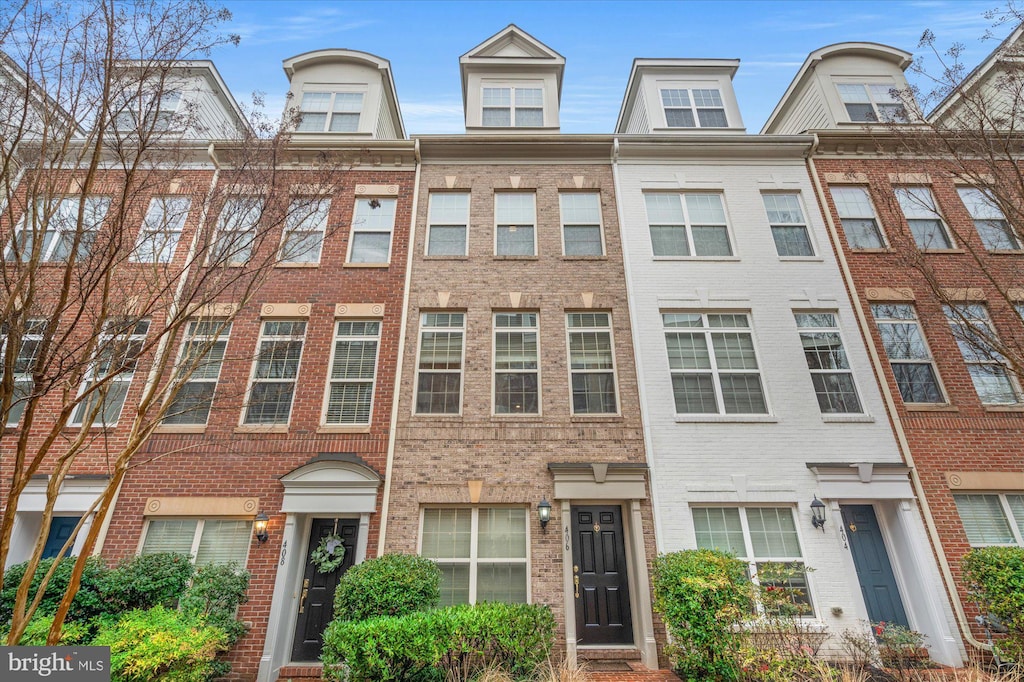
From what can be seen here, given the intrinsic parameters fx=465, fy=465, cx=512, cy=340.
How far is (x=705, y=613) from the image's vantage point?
674 centimetres

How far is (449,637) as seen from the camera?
6109mm

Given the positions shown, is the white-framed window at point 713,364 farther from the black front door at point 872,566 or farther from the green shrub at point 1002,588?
the green shrub at point 1002,588

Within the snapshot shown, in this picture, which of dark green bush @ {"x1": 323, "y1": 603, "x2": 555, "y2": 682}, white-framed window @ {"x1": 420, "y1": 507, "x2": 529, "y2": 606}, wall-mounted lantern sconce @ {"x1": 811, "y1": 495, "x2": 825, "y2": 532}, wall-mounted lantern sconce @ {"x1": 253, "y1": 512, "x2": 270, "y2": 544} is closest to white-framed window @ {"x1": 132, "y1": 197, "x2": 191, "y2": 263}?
wall-mounted lantern sconce @ {"x1": 253, "y1": 512, "x2": 270, "y2": 544}

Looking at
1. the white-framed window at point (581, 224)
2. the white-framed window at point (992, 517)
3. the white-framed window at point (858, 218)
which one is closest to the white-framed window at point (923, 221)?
the white-framed window at point (858, 218)

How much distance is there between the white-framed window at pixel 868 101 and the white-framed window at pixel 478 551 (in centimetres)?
1334

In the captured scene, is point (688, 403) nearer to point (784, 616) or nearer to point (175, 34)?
point (784, 616)

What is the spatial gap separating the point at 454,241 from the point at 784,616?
9.63 meters

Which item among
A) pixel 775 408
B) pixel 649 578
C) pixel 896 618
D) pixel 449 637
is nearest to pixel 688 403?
pixel 775 408

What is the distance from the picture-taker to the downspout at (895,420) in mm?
7836

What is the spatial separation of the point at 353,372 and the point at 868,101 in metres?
14.9

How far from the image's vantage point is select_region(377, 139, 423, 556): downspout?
27.8 ft

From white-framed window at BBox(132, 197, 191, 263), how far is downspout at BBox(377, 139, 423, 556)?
4.16 m

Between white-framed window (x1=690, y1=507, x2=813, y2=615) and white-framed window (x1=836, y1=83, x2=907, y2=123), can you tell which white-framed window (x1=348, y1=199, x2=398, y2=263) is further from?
white-framed window (x1=836, y1=83, x2=907, y2=123)

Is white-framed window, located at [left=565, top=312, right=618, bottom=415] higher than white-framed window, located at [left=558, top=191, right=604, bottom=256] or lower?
lower
